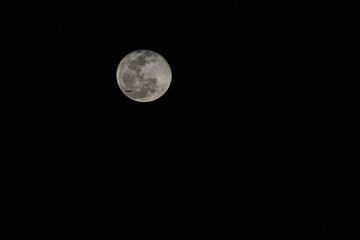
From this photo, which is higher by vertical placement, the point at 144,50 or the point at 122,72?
the point at 144,50

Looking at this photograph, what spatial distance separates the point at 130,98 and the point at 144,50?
3.69 ft

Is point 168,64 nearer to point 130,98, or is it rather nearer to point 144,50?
point 144,50

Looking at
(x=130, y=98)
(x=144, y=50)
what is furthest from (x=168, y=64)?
(x=130, y=98)

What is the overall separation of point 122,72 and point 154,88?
0.81 meters

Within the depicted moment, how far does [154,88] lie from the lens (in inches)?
291

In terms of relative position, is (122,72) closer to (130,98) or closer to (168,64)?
(130,98)

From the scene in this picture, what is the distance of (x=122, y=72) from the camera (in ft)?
24.6

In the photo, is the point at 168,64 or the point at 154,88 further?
the point at 168,64

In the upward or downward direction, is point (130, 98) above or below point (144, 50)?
below

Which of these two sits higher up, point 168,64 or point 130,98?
point 168,64

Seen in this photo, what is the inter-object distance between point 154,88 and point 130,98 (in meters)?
0.66

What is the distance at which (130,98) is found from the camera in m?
7.68

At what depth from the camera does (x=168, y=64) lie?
26.1 ft

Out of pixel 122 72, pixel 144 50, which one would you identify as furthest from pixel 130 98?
pixel 144 50
